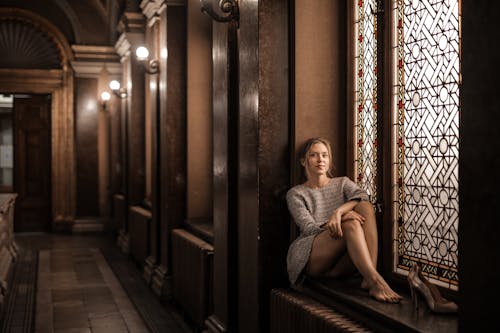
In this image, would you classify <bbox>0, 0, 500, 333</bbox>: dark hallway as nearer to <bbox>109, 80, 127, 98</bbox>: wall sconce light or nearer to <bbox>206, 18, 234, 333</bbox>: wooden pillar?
<bbox>206, 18, 234, 333</bbox>: wooden pillar

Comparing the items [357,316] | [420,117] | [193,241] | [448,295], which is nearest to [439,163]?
[420,117]

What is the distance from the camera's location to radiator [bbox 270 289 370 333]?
3512 millimetres

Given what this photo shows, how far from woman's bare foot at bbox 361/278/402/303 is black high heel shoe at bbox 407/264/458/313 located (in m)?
0.18

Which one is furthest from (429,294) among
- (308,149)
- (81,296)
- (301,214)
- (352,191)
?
(81,296)

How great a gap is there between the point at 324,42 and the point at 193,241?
2.78 meters

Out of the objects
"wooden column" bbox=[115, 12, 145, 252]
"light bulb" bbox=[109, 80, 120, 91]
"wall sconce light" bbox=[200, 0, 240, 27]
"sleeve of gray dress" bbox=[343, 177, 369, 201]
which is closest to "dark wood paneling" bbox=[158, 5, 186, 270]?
"wooden column" bbox=[115, 12, 145, 252]

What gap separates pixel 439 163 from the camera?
11.9 feet

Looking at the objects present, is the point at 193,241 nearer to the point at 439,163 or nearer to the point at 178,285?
the point at 178,285

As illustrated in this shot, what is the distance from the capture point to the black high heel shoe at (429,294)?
10.9 ft

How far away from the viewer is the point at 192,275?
6.58 meters

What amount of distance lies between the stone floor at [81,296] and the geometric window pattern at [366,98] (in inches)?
114

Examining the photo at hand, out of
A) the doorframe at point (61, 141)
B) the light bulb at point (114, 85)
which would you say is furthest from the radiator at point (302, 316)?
the doorframe at point (61, 141)

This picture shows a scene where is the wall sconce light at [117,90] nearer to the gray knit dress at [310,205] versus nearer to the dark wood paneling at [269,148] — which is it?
the dark wood paneling at [269,148]

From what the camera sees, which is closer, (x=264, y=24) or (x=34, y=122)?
(x=264, y=24)
